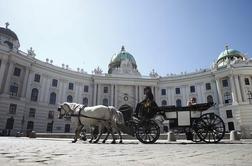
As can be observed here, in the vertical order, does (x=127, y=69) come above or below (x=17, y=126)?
above

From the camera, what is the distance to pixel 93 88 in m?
46.3

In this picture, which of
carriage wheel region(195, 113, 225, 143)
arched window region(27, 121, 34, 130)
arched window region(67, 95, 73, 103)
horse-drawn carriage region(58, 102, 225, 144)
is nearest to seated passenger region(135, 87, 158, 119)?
horse-drawn carriage region(58, 102, 225, 144)

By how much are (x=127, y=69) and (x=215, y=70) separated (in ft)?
70.3

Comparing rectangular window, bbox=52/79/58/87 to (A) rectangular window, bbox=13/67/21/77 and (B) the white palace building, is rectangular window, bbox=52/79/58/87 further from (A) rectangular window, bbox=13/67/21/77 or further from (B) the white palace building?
(A) rectangular window, bbox=13/67/21/77

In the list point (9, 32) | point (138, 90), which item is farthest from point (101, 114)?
point (9, 32)

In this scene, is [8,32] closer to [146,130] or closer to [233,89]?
[146,130]

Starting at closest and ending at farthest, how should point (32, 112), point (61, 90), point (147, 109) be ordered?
point (147, 109) < point (32, 112) < point (61, 90)

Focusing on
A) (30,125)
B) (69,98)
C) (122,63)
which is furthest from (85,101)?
(122,63)

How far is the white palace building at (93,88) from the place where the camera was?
34469 millimetres

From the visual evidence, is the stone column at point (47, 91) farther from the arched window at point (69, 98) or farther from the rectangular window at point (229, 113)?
the rectangular window at point (229, 113)

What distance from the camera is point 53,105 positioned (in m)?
39.8

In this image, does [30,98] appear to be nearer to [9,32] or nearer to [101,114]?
[9,32]

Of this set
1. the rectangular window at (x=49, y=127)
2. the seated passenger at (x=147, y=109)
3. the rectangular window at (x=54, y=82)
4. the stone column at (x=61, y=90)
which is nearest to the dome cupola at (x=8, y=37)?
the rectangular window at (x=54, y=82)

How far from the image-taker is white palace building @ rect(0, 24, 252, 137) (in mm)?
34469
